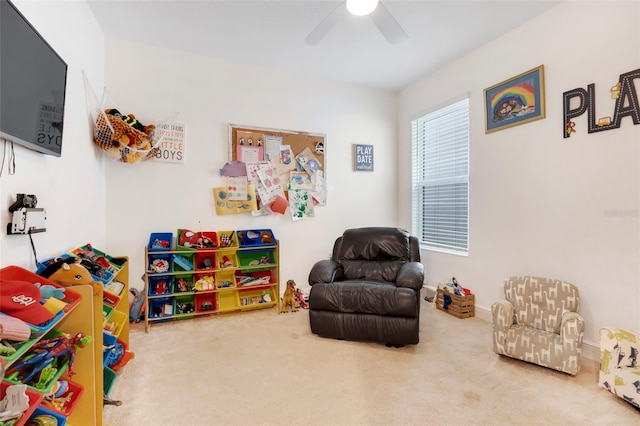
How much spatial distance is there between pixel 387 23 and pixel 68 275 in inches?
88.0

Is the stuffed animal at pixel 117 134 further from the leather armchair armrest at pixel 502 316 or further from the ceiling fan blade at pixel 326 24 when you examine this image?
the leather armchair armrest at pixel 502 316

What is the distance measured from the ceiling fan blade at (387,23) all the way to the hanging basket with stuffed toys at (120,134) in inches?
82.2

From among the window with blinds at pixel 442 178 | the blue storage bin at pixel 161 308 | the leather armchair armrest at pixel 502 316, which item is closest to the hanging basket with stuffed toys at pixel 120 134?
the blue storage bin at pixel 161 308

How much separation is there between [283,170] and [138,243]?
162 centimetres

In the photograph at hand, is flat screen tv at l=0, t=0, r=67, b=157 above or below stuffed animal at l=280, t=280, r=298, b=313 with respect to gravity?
above

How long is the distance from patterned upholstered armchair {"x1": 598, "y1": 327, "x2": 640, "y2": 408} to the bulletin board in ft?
9.11

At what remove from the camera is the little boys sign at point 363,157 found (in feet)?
12.7

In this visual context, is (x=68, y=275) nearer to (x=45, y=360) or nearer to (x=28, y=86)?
(x=45, y=360)

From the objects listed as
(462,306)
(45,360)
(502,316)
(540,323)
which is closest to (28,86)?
(45,360)

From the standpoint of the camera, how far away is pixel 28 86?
1352 millimetres

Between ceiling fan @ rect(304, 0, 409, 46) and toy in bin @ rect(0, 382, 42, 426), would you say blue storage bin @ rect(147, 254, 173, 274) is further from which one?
ceiling fan @ rect(304, 0, 409, 46)

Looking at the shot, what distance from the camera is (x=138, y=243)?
2.94 metres

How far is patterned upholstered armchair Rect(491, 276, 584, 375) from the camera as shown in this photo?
6.22ft

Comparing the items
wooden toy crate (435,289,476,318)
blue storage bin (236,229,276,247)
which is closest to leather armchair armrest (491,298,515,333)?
wooden toy crate (435,289,476,318)
